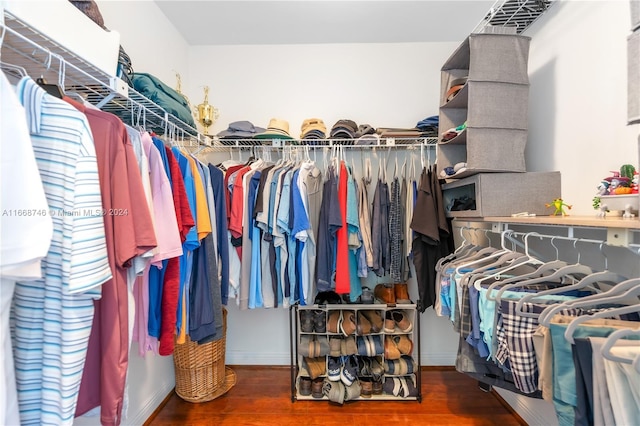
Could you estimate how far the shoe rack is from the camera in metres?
2.03

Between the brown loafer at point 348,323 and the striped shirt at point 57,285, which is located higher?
the striped shirt at point 57,285

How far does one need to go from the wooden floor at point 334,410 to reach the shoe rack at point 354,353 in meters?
0.07

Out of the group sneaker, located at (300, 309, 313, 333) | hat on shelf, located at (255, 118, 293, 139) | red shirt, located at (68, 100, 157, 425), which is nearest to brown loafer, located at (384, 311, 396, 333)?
sneaker, located at (300, 309, 313, 333)

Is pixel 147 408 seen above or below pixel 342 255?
below

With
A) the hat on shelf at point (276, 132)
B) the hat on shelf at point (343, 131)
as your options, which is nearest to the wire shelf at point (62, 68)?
the hat on shelf at point (276, 132)

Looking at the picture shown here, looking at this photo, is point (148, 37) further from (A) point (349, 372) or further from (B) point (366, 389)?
(B) point (366, 389)

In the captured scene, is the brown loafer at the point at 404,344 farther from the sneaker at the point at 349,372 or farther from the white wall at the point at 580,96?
the white wall at the point at 580,96

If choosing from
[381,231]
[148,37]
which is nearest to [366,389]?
[381,231]

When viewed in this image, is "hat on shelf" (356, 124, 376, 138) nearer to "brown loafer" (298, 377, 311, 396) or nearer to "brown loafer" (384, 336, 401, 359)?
"brown loafer" (384, 336, 401, 359)

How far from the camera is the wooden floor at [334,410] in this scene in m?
1.86

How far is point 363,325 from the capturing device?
2057mm

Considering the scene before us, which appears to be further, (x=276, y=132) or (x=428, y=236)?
(x=276, y=132)

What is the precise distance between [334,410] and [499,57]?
2349 mm

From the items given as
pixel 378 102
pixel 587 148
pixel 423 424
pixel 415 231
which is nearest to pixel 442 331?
pixel 423 424
